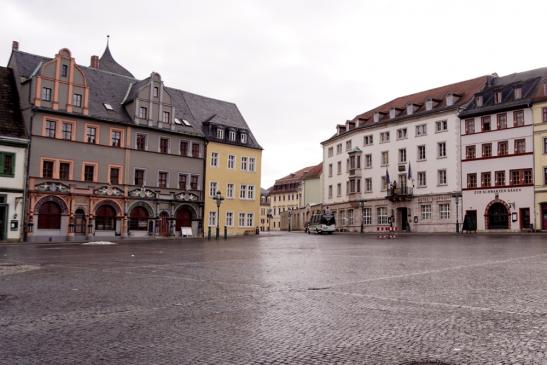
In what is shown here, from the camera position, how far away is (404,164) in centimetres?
6469

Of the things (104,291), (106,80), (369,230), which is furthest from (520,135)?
(104,291)

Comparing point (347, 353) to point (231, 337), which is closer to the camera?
point (347, 353)

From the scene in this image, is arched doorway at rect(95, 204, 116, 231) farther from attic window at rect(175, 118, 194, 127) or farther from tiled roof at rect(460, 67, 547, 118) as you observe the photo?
tiled roof at rect(460, 67, 547, 118)

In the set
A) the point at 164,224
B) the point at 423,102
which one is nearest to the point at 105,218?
the point at 164,224

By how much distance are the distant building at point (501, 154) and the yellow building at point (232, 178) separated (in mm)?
23473

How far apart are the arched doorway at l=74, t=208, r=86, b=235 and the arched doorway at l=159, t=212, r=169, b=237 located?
7.97 meters

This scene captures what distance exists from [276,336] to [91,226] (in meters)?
42.8

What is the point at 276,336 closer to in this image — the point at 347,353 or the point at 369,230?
the point at 347,353

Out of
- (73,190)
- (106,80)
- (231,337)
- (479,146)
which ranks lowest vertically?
(231,337)

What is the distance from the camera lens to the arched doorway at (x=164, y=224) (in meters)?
51.6

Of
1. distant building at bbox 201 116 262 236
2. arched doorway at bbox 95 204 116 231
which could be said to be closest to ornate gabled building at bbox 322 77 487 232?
distant building at bbox 201 116 262 236

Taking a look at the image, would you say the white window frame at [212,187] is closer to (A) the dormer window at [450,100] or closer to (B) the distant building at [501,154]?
(B) the distant building at [501,154]

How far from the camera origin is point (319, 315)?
7.59 m

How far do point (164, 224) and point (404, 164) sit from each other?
3047 centimetres
